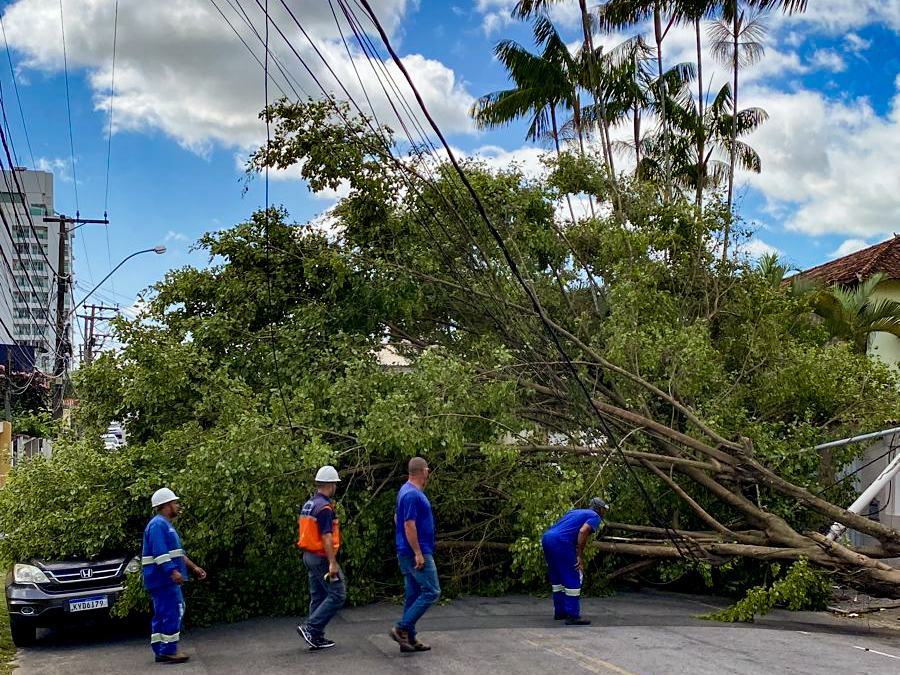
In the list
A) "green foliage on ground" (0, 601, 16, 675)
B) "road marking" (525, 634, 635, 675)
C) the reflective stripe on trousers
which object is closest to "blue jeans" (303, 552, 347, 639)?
the reflective stripe on trousers

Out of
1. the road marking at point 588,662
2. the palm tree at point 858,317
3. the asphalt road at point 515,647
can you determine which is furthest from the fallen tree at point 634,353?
the palm tree at point 858,317

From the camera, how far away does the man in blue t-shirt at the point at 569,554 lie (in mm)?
9367

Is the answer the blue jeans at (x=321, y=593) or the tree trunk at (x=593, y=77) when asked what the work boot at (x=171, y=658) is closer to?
the blue jeans at (x=321, y=593)

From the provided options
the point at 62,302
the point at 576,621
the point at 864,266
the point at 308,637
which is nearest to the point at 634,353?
the point at 576,621

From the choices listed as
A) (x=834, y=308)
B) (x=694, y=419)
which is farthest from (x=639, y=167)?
(x=694, y=419)

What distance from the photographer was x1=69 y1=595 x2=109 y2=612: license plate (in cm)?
853

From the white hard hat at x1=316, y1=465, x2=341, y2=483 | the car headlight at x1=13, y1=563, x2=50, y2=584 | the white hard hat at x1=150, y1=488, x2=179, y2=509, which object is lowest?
the car headlight at x1=13, y1=563, x2=50, y2=584

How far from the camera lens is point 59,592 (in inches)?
339

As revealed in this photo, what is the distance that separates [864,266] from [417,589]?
20.9m

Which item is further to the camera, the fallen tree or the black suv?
the fallen tree

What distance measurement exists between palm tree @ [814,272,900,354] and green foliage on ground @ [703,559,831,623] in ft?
35.4

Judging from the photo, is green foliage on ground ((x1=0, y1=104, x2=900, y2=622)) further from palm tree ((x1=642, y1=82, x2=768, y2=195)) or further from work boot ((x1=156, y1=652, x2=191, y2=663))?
palm tree ((x1=642, y1=82, x2=768, y2=195))

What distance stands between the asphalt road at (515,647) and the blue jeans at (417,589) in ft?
1.10

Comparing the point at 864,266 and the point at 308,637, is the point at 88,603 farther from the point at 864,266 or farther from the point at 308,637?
the point at 864,266
